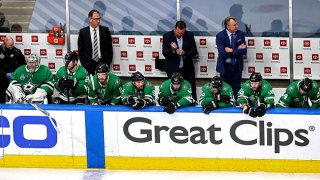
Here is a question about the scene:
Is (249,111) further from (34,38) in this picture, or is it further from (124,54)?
(34,38)

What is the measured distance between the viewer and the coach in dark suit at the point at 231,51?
13.1m

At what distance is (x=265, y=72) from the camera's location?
1443 centimetres

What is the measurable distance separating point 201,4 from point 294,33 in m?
1.65

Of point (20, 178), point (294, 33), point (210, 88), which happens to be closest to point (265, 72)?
point (294, 33)

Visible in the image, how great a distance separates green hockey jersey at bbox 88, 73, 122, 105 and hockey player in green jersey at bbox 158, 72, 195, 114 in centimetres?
67

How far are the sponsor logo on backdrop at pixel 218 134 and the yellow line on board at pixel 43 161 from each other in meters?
0.77

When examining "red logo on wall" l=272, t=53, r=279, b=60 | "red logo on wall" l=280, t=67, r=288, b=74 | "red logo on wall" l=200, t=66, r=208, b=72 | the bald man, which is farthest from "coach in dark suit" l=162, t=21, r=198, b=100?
the bald man

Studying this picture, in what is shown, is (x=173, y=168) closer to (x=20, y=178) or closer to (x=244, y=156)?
(x=244, y=156)

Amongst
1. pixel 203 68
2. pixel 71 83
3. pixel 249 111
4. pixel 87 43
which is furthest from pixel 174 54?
pixel 249 111

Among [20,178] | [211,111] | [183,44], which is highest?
[183,44]

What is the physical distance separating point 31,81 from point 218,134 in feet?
10.2

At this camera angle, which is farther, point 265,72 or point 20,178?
point 265,72

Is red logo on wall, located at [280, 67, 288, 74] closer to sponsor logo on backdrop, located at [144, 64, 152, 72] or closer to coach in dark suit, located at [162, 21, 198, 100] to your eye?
coach in dark suit, located at [162, 21, 198, 100]

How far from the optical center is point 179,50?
43.6ft
